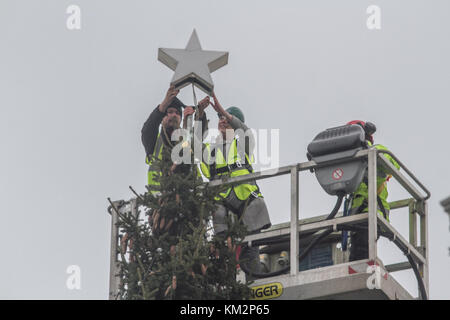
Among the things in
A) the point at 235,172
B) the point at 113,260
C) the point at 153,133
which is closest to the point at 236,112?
the point at 235,172

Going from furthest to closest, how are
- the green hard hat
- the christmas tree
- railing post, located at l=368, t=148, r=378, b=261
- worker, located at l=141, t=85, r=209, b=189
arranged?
1. the green hard hat
2. worker, located at l=141, t=85, r=209, b=189
3. railing post, located at l=368, t=148, r=378, b=261
4. the christmas tree

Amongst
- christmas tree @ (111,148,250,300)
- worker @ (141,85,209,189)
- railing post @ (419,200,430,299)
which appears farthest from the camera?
worker @ (141,85,209,189)

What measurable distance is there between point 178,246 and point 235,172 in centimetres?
306

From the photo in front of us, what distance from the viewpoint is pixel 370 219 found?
56.2 feet

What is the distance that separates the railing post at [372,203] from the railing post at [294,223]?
107cm

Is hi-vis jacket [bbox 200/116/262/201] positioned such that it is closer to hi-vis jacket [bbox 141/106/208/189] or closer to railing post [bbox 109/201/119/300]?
hi-vis jacket [bbox 141/106/208/189]

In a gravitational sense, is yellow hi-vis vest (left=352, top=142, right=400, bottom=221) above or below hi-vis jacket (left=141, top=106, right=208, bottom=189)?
below

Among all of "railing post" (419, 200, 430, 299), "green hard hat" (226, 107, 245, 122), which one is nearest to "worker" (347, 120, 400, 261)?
"railing post" (419, 200, 430, 299)

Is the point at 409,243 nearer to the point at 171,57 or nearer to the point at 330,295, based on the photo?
the point at 330,295

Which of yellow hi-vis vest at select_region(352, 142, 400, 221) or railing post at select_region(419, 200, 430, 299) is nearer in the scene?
yellow hi-vis vest at select_region(352, 142, 400, 221)

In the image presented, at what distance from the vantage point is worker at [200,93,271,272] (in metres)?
18.4

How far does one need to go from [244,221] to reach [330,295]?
204 cm

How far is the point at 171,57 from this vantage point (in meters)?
19.0
